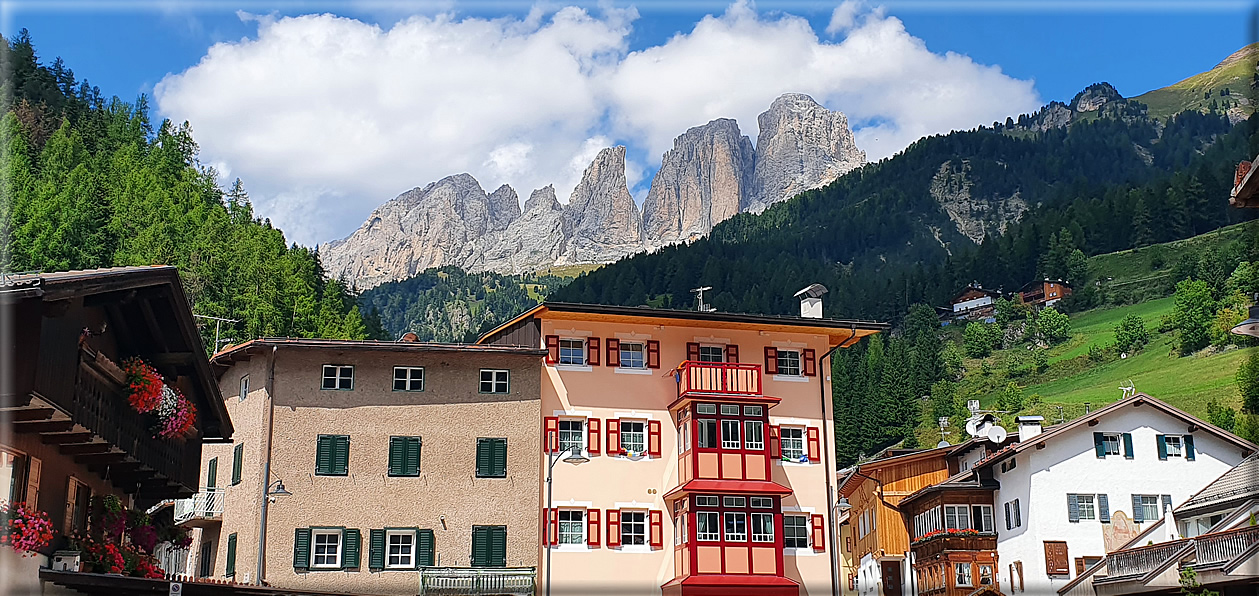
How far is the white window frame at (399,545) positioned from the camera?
38.0 meters

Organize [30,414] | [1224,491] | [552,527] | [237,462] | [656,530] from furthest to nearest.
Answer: [656,530] < [1224,491] < [552,527] < [237,462] < [30,414]

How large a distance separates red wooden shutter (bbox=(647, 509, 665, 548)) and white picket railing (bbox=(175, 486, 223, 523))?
14.3 meters

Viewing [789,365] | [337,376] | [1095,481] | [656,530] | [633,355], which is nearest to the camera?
[337,376]

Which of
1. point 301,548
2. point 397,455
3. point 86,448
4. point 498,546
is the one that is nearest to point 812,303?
point 498,546

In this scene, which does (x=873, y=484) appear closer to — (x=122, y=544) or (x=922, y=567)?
(x=922, y=567)

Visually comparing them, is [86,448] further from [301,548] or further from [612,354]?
[612,354]

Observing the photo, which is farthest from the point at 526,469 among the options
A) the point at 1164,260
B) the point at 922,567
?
the point at 1164,260

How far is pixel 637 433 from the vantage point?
4247 centimetres

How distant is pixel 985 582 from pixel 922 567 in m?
3.00

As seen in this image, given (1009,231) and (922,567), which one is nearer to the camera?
(922,567)

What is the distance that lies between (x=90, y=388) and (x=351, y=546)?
→ 842 inches

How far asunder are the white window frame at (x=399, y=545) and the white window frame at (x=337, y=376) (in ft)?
16.2

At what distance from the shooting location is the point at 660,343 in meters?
43.4

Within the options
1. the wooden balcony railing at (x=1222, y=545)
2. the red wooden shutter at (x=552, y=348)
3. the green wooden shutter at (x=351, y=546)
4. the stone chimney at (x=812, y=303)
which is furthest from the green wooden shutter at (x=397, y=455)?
the wooden balcony railing at (x=1222, y=545)
